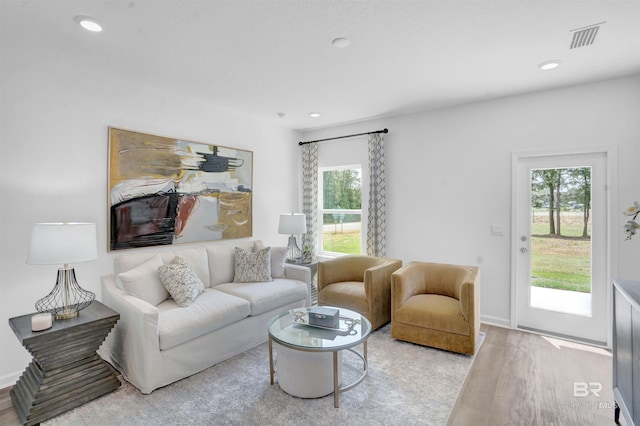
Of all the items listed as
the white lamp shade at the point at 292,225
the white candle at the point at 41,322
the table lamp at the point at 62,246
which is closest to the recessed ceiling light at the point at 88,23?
the table lamp at the point at 62,246

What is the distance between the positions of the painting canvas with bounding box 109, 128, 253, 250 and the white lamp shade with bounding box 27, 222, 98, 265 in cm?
81

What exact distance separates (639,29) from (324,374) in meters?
3.32

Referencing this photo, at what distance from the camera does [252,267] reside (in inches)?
145

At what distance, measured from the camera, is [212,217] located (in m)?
3.94

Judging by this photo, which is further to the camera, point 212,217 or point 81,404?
point 212,217

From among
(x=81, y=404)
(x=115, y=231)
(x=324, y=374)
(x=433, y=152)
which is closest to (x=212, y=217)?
(x=115, y=231)

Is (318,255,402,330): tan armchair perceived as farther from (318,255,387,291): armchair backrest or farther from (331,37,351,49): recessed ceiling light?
(331,37,351,49): recessed ceiling light

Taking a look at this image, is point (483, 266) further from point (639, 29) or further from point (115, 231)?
point (115, 231)

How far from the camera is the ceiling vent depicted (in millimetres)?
2244

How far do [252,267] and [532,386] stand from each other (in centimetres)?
281

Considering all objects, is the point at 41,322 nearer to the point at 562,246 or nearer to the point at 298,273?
the point at 298,273

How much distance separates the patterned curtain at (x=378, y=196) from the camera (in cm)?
452

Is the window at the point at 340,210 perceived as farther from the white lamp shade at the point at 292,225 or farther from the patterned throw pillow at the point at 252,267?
the patterned throw pillow at the point at 252,267

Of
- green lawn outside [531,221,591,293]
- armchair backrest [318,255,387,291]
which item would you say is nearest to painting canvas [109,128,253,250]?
armchair backrest [318,255,387,291]
